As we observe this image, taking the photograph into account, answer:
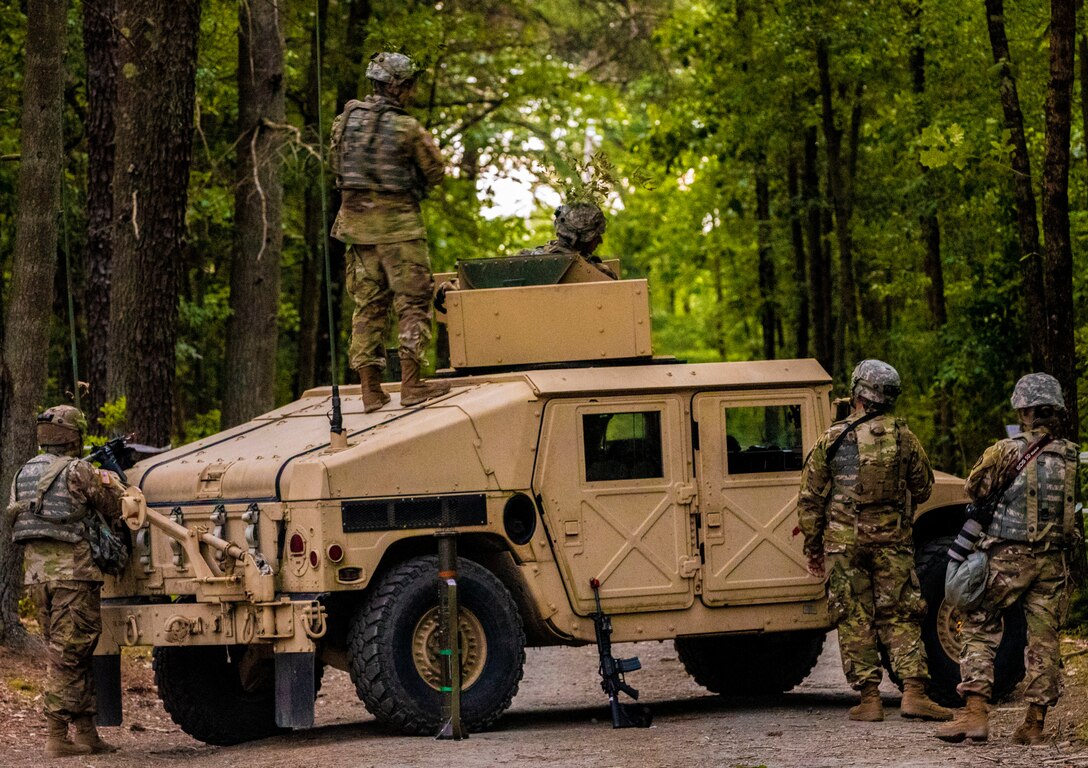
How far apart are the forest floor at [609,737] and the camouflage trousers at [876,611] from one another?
0.32 metres

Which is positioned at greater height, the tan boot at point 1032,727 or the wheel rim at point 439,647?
the wheel rim at point 439,647

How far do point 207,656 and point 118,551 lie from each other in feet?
3.38

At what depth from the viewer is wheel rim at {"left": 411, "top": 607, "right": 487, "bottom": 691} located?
9680 millimetres

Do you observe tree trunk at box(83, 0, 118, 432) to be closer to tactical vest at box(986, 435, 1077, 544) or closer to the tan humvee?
the tan humvee

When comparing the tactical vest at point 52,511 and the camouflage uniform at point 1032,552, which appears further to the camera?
the tactical vest at point 52,511

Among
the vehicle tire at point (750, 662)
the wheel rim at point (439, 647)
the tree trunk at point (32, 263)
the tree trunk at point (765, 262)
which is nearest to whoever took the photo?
the wheel rim at point (439, 647)

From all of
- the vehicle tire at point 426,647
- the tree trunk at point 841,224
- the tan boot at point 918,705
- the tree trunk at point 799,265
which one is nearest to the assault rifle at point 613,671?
the vehicle tire at point 426,647

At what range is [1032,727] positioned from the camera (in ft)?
29.6

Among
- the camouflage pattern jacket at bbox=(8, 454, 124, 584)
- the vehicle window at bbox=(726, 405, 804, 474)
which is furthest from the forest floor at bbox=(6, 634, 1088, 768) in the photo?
the vehicle window at bbox=(726, 405, 804, 474)

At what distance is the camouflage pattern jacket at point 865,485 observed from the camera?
10.1 metres

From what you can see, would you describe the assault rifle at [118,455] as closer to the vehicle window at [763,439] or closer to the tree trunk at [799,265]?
the vehicle window at [763,439]

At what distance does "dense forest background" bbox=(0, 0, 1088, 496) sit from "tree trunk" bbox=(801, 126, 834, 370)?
8 cm

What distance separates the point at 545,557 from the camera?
1016 cm

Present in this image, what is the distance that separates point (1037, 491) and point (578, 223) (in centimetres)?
379
